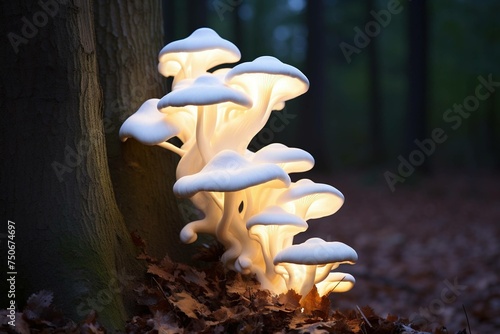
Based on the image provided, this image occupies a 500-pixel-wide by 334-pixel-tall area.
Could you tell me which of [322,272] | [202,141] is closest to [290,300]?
[322,272]

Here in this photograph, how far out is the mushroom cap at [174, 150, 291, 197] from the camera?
98.5 inches

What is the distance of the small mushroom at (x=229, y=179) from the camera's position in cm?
251

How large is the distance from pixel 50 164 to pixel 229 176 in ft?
2.99

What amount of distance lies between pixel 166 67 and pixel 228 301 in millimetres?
1588

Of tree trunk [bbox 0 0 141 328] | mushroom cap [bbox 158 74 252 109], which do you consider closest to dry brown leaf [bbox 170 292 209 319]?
tree trunk [bbox 0 0 141 328]

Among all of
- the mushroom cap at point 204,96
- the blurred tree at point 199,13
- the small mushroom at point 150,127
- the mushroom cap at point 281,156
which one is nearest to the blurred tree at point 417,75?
the blurred tree at point 199,13

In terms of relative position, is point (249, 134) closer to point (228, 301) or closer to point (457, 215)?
point (228, 301)

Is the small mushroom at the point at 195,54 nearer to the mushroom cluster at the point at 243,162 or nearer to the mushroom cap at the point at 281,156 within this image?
the mushroom cluster at the point at 243,162

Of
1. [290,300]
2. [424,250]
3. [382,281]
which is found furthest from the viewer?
[424,250]

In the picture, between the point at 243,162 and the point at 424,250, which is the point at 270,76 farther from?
the point at 424,250

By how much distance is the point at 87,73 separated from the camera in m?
2.70

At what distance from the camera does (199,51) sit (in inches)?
119

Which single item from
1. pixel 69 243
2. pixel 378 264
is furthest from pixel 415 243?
pixel 69 243

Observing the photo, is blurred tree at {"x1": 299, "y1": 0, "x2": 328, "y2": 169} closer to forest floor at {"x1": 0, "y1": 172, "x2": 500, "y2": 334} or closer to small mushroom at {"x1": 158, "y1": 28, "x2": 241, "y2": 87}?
forest floor at {"x1": 0, "y1": 172, "x2": 500, "y2": 334}
